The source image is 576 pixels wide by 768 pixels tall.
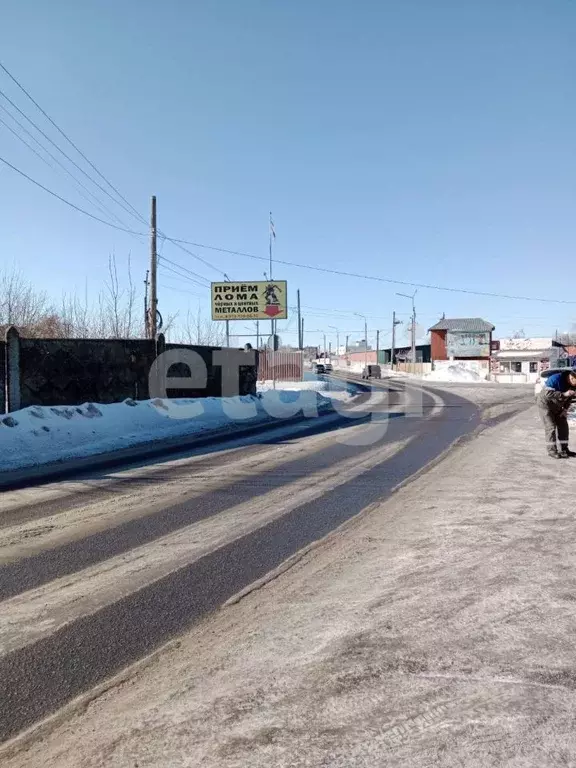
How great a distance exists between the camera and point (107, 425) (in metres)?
13.7

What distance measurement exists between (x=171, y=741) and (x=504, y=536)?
3.75 meters

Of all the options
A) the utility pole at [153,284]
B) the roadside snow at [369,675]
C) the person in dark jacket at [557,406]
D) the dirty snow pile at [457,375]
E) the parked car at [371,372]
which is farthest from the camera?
the parked car at [371,372]

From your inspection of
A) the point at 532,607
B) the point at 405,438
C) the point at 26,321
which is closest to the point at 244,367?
the point at 26,321

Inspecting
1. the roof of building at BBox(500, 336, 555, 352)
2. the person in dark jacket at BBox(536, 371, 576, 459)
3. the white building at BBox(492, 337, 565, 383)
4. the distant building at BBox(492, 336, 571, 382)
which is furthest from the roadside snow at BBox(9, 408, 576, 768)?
the roof of building at BBox(500, 336, 555, 352)

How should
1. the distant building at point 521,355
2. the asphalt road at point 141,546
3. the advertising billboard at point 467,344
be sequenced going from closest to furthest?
the asphalt road at point 141,546
the distant building at point 521,355
the advertising billboard at point 467,344

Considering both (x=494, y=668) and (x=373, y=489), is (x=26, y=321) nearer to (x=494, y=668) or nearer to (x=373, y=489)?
(x=373, y=489)

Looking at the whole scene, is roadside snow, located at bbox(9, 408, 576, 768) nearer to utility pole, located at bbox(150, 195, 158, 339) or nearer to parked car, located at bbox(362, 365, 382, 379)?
utility pole, located at bbox(150, 195, 158, 339)

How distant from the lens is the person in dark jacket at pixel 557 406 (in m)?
9.88

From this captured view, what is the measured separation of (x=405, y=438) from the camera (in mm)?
13516

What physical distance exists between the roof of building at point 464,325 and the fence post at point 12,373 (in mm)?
78682

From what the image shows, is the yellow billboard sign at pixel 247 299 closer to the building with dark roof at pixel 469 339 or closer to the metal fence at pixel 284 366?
the metal fence at pixel 284 366

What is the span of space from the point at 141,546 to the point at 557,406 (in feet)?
24.8

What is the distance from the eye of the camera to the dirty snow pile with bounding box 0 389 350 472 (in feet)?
36.3

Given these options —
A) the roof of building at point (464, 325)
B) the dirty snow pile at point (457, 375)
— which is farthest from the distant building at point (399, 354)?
the dirty snow pile at point (457, 375)
